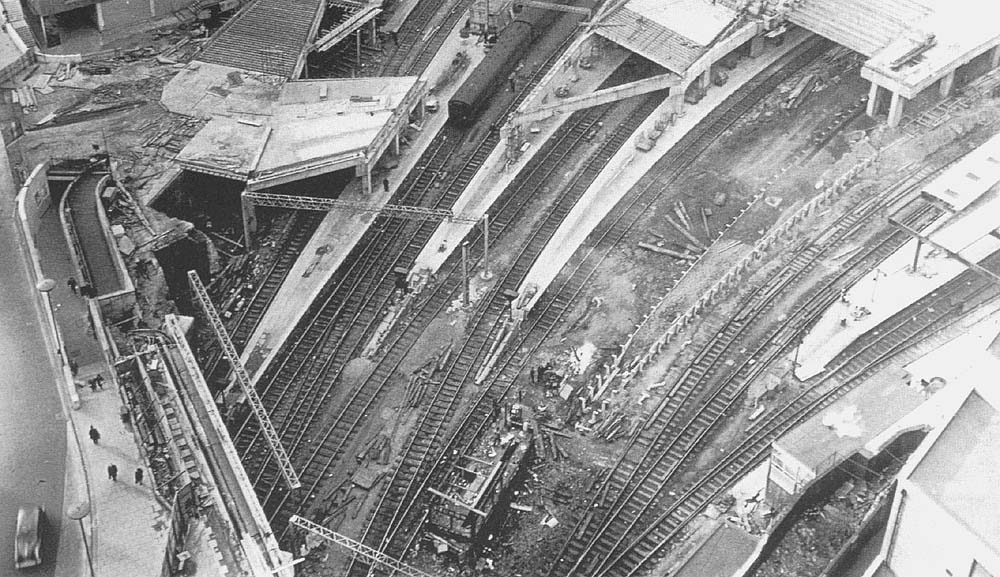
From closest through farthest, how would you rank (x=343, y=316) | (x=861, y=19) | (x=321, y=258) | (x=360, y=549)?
(x=360, y=549) < (x=343, y=316) < (x=321, y=258) < (x=861, y=19)

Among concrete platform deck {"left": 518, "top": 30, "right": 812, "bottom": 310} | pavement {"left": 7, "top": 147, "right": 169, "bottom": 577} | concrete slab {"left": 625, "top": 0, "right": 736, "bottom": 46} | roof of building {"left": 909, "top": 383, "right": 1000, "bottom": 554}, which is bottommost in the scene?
roof of building {"left": 909, "top": 383, "right": 1000, "bottom": 554}

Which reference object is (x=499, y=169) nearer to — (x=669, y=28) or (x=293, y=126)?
(x=293, y=126)

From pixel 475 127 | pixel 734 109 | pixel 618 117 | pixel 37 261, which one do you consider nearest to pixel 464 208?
pixel 475 127

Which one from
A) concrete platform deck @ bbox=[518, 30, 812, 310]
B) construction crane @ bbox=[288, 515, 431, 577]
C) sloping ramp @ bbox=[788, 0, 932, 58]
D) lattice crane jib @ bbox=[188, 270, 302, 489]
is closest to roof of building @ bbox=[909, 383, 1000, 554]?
construction crane @ bbox=[288, 515, 431, 577]

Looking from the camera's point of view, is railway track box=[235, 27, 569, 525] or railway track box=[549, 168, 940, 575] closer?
railway track box=[549, 168, 940, 575]

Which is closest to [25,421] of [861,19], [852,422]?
[852,422]

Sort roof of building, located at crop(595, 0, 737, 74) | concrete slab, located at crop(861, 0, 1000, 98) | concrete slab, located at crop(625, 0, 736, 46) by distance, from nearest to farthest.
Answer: concrete slab, located at crop(861, 0, 1000, 98) < roof of building, located at crop(595, 0, 737, 74) < concrete slab, located at crop(625, 0, 736, 46)

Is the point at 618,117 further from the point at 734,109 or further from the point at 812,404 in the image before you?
the point at 812,404

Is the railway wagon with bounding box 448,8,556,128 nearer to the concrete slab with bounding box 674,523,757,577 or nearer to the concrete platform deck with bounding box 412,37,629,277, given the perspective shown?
the concrete platform deck with bounding box 412,37,629,277
